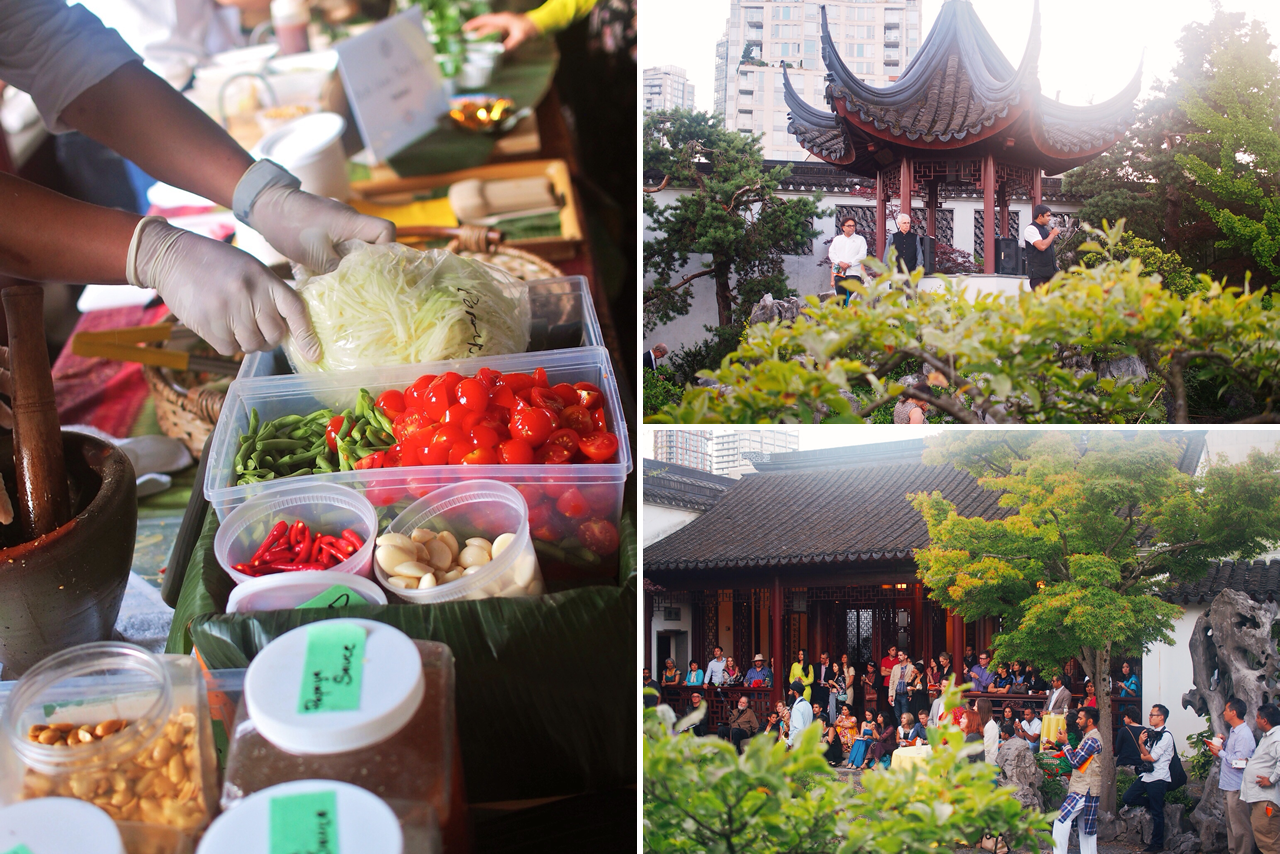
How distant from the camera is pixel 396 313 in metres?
1.43

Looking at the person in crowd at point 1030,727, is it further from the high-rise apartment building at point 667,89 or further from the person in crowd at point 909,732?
the high-rise apartment building at point 667,89

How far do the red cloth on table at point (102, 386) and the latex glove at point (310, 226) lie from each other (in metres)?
0.64

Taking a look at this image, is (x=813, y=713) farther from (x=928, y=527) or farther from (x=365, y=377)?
(x=365, y=377)

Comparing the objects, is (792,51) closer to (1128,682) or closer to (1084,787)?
(1128,682)

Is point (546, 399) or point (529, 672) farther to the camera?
point (546, 399)

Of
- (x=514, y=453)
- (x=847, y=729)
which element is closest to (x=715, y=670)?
(x=847, y=729)

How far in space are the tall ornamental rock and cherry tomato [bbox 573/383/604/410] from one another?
964 millimetres

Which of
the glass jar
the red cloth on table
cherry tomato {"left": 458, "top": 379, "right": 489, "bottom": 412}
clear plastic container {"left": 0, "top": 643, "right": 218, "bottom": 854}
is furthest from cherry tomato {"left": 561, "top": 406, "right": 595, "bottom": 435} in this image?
the red cloth on table

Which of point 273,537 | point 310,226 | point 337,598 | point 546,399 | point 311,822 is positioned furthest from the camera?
point 310,226

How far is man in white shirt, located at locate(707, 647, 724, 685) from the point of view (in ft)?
4.12

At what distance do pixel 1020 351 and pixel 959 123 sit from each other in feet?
1.20

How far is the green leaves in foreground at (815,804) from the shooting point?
1187 mm

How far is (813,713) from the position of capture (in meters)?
1.23

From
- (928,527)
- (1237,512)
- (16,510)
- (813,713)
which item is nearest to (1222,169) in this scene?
(1237,512)
